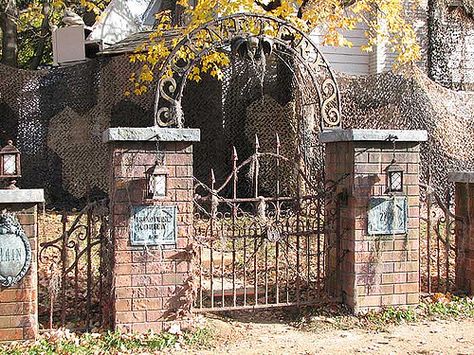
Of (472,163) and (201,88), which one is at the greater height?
(201,88)

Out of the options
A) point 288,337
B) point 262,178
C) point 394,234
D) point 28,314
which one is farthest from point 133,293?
point 262,178

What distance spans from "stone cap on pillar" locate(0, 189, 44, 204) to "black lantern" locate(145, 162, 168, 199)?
0.89 m

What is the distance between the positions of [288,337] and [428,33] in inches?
450

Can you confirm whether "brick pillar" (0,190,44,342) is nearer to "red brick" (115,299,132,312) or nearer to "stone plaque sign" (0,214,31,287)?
"stone plaque sign" (0,214,31,287)

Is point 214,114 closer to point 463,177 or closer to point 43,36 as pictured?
point 463,177

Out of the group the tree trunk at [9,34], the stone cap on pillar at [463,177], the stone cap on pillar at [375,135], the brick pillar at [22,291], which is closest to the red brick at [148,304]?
the brick pillar at [22,291]

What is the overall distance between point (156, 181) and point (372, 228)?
2.18 meters

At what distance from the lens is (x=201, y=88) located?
11922 millimetres

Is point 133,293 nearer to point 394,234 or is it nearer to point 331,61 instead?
point 394,234

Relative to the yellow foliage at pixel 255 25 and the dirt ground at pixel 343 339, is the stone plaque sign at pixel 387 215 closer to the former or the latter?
the dirt ground at pixel 343 339

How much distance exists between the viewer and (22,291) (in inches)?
200

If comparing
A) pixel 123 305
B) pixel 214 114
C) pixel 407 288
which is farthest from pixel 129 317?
pixel 214 114

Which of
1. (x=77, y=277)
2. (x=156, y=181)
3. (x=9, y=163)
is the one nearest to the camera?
(x=9, y=163)

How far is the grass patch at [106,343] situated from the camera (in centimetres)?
503
